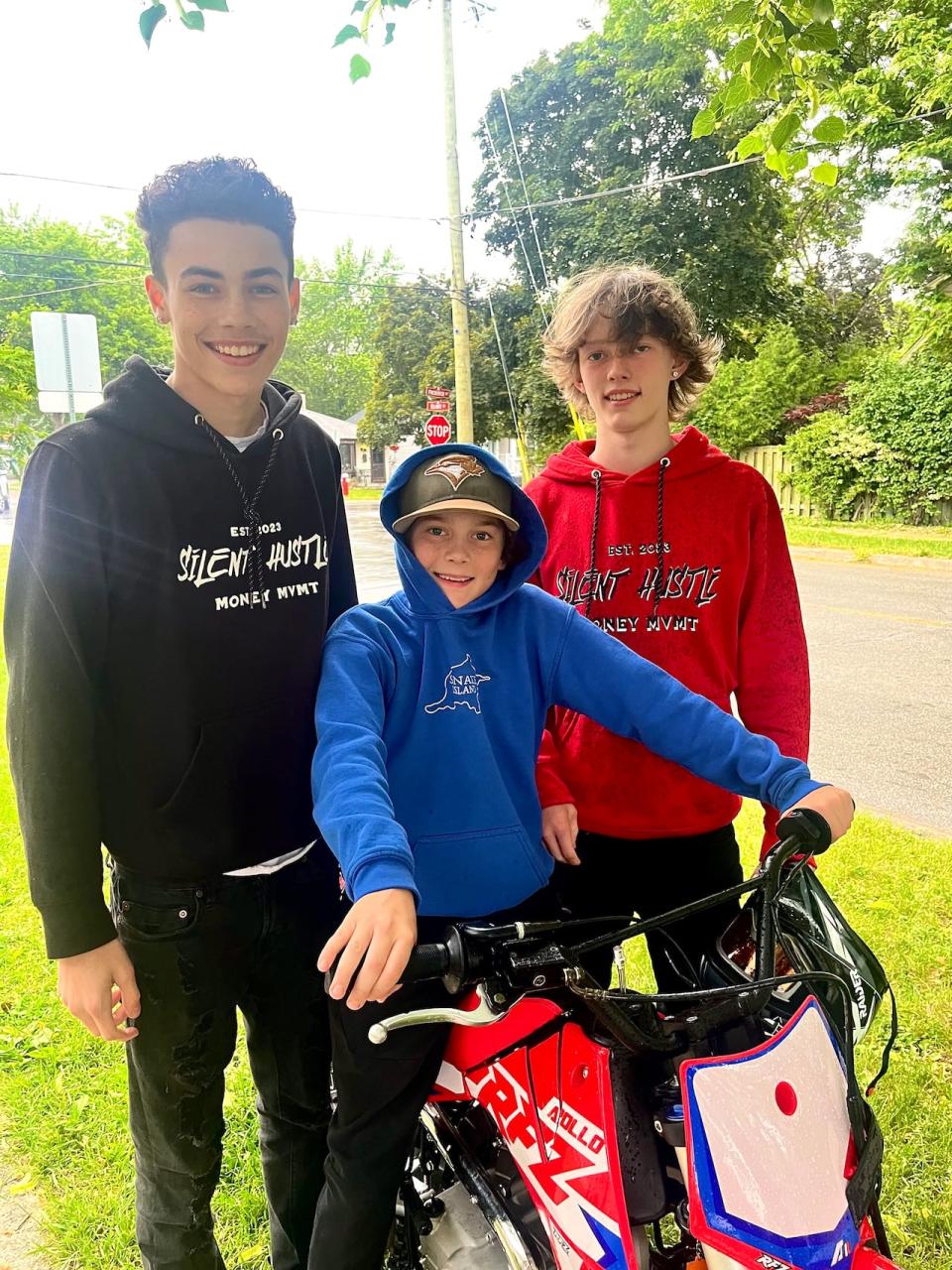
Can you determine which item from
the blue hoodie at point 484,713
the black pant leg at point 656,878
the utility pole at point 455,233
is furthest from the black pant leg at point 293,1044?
the utility pole at point 455,233

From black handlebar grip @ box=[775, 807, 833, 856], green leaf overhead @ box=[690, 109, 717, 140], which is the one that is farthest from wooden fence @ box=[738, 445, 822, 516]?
black handlebar grip @ box=[775, 807, 833, 856]

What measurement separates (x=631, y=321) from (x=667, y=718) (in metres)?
1.00

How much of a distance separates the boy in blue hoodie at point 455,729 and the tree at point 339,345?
209 ft

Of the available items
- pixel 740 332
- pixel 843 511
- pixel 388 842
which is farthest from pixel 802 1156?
pixel 740 332

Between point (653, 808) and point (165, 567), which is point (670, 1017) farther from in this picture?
point (165, 567)

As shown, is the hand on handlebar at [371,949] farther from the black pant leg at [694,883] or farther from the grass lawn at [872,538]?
the grass lawn at [872,538]

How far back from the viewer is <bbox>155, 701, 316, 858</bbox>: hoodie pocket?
1729 mm

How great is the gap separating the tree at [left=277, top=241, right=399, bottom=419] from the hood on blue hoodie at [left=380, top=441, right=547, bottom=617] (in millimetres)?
63651

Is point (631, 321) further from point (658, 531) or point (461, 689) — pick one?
point (461, 689)

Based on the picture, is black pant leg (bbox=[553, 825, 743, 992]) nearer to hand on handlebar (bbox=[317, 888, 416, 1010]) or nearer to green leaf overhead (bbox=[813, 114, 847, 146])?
hand on handlebar (bbox=[317, 888, 416, 1010])

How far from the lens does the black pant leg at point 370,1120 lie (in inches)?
65.2

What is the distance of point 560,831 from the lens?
189 centimetres

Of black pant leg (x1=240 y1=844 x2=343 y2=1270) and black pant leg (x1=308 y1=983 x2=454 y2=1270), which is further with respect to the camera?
black pant leg (x1=240 y1=844 x2=343 y2=1270)

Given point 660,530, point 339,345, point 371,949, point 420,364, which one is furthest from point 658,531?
point 339,345
